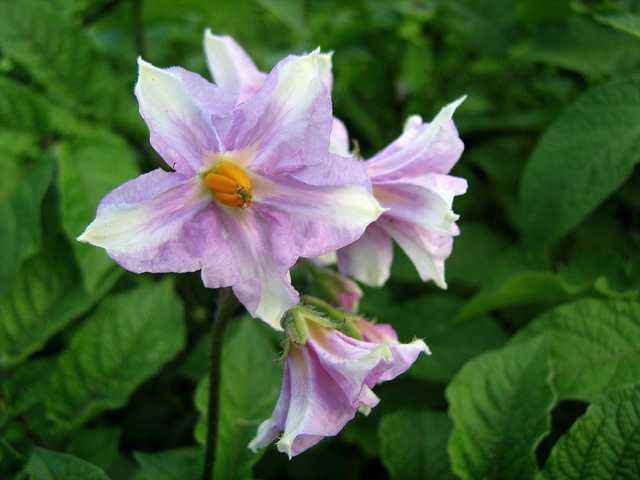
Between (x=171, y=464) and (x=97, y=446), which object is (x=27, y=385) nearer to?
(x=97, y=446)

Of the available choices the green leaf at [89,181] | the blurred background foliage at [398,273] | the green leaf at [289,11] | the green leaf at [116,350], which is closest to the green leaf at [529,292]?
the blurred background foliage at [398,273]

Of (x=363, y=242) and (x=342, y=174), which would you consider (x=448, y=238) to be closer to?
(x=363, y=242)

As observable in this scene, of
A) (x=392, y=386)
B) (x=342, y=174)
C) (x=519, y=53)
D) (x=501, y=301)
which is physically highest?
(x=342, y=174)

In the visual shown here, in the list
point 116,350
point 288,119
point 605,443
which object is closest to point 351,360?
point 288,119

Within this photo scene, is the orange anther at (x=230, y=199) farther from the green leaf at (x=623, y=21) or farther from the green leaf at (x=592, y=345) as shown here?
the green leaf at (x=623, y=21)

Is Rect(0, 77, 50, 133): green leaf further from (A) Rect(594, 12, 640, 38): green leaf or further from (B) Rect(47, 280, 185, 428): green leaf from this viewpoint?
(A) Rect(594, 12, 640, 38): green leaf

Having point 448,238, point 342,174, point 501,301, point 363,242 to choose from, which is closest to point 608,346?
point 501,301
